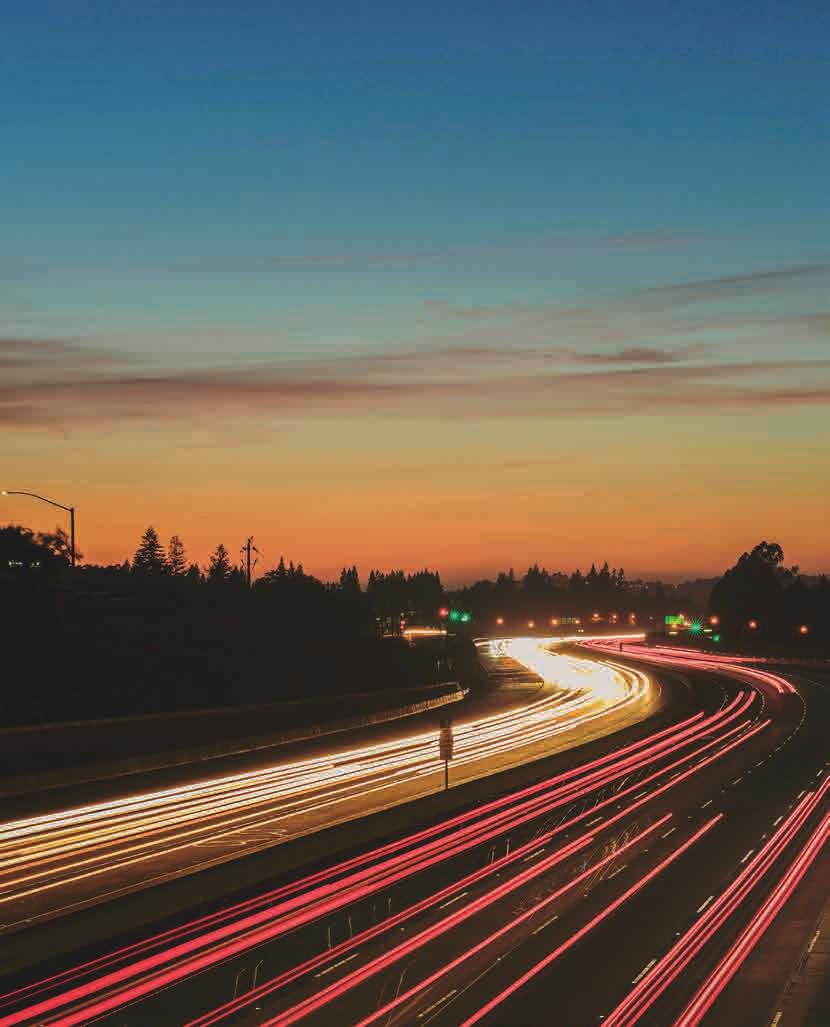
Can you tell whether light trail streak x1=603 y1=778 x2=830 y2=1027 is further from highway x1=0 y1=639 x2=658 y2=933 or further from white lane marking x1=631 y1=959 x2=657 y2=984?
highway x1=0 y1=639 x2=658 y2=933

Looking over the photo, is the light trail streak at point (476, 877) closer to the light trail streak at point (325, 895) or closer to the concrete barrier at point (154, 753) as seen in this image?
the light trail streak at point (325, 895)

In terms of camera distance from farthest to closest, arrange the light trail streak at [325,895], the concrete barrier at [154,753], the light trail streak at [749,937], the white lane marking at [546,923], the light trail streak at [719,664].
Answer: the light trail streak at [719,664], the concrete barrier at [154,753], the white lane marking at [546,923], the light trail streak at [325,895], the light trail streak at [749,937]

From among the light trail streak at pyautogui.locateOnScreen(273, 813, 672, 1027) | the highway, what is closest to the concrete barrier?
the highway

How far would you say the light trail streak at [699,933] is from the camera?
48.9 feet

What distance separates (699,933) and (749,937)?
703mm

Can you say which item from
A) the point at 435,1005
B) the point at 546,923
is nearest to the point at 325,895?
the point at 546,923

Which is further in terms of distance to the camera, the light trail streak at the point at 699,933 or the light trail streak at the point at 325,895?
the light trail streak at the point at 325,895

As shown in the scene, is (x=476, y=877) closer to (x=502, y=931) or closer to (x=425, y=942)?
(x=502, y=931)

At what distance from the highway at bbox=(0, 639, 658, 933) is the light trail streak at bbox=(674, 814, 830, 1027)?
10006mm

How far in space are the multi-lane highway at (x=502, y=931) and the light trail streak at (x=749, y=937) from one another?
38 millimetres

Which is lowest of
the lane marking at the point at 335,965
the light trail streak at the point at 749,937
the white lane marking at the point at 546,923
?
the light trail streak at the point at 749,937

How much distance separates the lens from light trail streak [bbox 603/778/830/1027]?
1491cm

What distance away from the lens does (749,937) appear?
18.9 metres

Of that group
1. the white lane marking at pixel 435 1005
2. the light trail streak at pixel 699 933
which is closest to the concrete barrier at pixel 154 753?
the light trail streak at pixel 699 933
